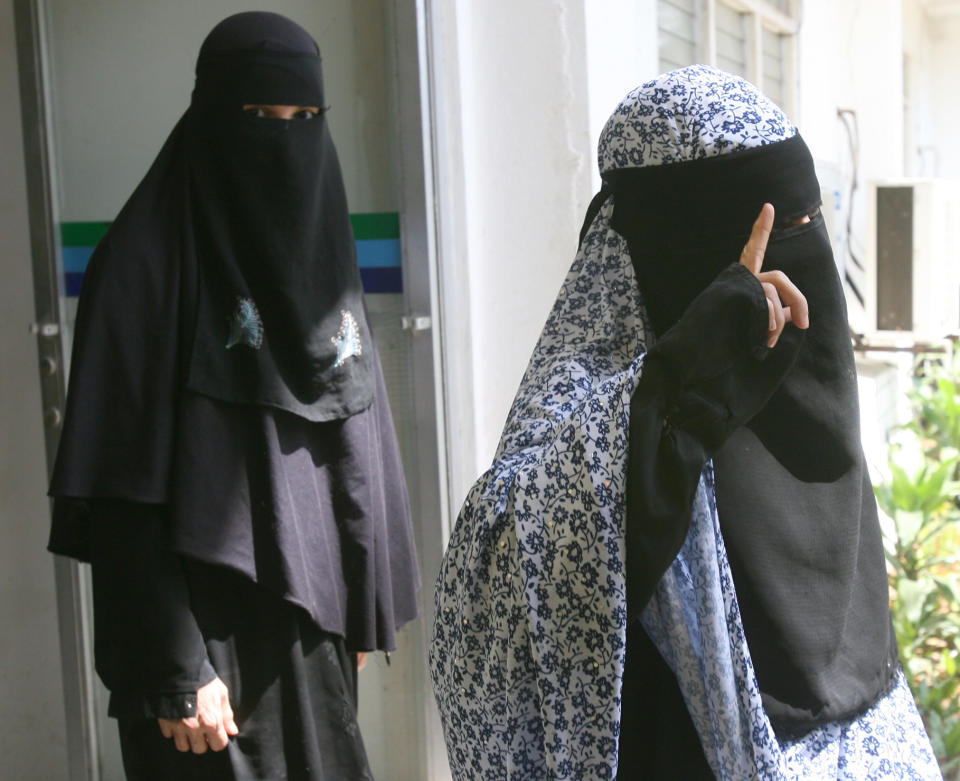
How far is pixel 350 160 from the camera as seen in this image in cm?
289

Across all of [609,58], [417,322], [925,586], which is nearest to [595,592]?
[417,322]

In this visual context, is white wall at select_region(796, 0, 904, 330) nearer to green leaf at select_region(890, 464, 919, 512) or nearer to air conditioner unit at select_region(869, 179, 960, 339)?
air conditioner unit at select_region(869, 179, 960, 339)

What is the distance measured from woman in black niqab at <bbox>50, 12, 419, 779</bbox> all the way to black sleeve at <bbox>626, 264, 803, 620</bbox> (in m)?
0.82

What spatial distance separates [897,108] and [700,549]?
6410 millimetres

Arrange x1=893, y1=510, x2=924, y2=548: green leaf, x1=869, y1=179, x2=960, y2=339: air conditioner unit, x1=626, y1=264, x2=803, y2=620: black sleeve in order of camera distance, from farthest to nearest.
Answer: x1=869, y1=179, x2=960, y2=339: air conditioner unit < x1=893, y1=510, x2=924, y2=548: green leaf < x1=626, y1=264, x2=803, y2=620: black sleeve

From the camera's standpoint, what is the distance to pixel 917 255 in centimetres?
548

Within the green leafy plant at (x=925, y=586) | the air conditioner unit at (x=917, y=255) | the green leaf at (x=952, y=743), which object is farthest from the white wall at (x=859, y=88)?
the green leaf at (x=952, y=743)

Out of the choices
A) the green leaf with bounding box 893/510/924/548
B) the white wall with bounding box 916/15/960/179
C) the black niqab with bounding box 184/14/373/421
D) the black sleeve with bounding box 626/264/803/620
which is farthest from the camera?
the white wall with bounding box 916/15/960/179

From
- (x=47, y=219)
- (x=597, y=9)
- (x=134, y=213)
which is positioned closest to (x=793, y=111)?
(x=597, y=9)

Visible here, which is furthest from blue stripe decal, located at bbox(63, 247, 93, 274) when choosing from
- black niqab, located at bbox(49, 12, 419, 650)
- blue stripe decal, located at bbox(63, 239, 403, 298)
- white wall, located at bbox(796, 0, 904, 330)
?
white wall, located at bbox(796, 0, 904, 330)

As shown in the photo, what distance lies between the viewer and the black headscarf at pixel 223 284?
1892 mm

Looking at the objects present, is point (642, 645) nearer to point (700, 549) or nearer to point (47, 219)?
point (700, 549)

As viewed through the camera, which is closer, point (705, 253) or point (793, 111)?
point (705, 253)

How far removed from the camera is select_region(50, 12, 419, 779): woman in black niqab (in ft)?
6.10
